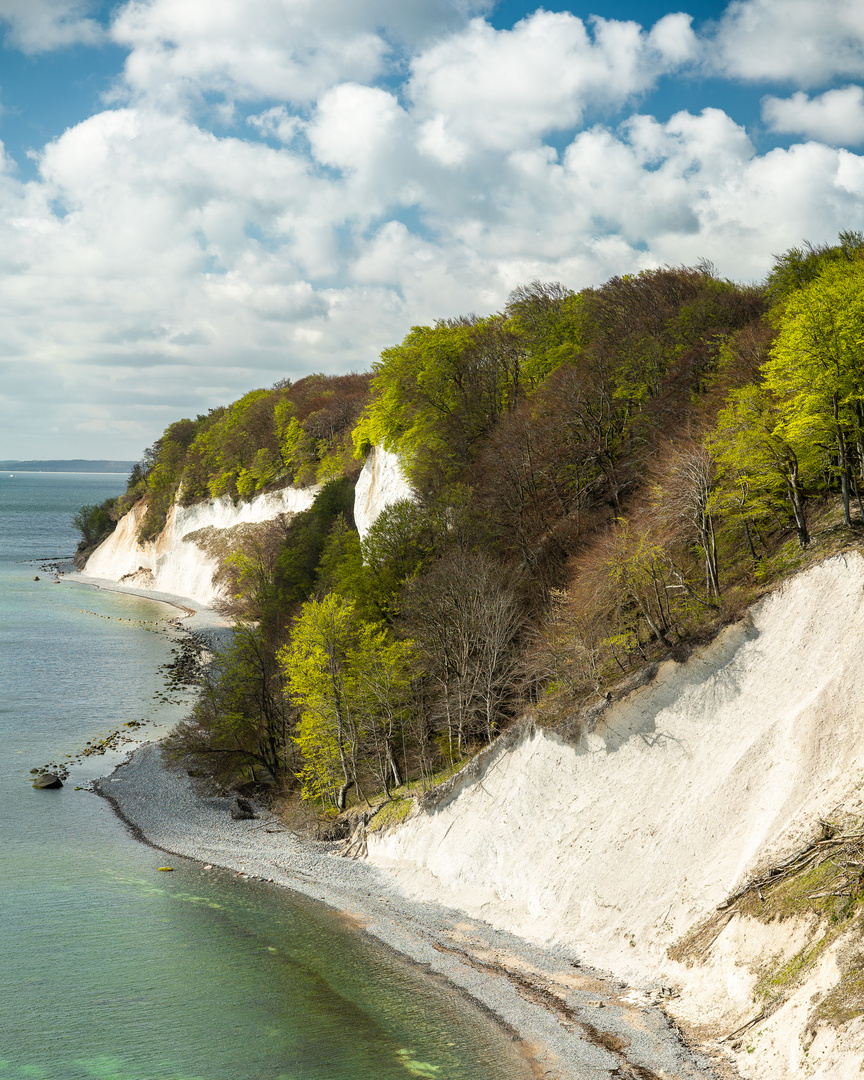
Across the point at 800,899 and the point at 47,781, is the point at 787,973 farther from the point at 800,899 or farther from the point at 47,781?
the point at 47,781

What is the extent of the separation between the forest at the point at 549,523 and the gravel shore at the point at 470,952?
3.57m

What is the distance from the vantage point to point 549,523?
132 feet

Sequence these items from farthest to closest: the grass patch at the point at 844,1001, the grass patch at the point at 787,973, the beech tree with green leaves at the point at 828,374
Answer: the beech tree with green leaves at the point at 828,374 → the grass patch at the point at 787,973 → the grass patch at the point at 844,1001

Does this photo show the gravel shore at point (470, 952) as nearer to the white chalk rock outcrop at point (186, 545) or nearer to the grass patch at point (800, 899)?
the grass patch at point (800, 899)

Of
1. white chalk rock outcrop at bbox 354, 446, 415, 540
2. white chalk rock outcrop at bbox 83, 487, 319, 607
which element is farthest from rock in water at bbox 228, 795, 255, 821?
white chalk rock outcrop at bbox 83, 487, 319, 607

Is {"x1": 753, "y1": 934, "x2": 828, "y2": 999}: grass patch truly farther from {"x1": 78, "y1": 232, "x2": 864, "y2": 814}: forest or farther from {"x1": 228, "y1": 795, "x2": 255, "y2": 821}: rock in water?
{"x1": 228, "y1": 795, "x2": 255, "y2": 821}: rock in water

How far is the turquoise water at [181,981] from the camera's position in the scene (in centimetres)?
1948

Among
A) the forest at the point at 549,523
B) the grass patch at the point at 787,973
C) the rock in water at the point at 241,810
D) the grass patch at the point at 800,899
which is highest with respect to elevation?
the forest at the point at 549,523

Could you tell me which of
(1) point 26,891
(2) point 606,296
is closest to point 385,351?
(2) point 606,296

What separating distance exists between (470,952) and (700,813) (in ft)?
27.2

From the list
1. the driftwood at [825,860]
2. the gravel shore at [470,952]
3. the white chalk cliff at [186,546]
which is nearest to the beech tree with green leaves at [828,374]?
the driftwood at [825,860]

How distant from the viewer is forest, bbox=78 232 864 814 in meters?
26.0

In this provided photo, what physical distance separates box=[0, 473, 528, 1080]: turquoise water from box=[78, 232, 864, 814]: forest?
312 inches

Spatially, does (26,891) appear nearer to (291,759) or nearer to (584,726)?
(291,759)
